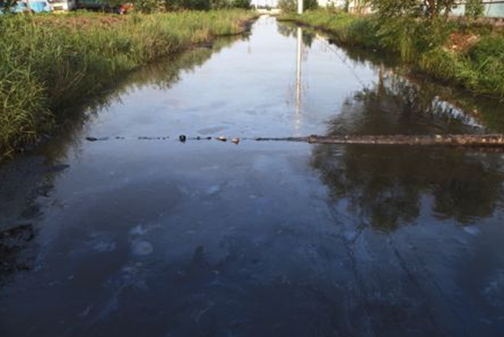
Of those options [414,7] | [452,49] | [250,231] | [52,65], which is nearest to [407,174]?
[250,231]

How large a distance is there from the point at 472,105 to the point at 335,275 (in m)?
7.27

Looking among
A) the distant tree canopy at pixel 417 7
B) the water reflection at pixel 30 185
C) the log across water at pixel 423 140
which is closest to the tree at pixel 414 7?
the distant tree canopy at pixel 417 7

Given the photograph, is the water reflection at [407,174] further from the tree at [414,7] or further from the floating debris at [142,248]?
the tree at [414,7]

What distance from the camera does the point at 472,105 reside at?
9.32 metres

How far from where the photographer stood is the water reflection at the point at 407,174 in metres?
4.84

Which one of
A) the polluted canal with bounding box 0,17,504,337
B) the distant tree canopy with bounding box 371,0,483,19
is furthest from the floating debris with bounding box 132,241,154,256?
the distant tree canopy with bounding box 371,0,483,19

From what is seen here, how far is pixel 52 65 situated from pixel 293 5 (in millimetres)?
57267

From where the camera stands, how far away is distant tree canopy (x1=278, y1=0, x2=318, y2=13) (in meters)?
54.8

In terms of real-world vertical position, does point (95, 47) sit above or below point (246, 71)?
above

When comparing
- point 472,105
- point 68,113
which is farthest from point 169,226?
point 472,105

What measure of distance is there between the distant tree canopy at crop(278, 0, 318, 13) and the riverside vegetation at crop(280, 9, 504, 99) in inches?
1586

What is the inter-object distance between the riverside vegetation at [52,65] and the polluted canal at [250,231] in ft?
1.60

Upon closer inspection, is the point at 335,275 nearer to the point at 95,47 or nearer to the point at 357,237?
the point at 357,237

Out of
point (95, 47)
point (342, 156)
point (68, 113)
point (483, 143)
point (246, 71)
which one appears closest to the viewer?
point (342, 156)
